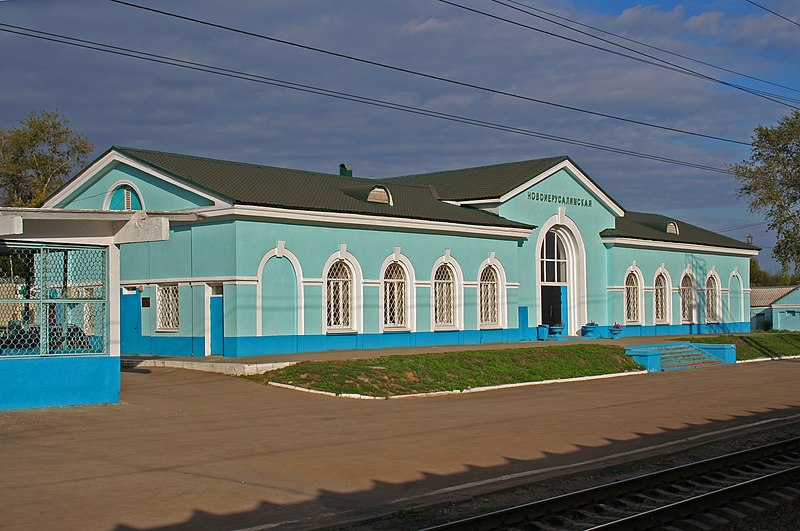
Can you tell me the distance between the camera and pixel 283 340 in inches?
981

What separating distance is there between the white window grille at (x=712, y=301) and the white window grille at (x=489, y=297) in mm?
16101

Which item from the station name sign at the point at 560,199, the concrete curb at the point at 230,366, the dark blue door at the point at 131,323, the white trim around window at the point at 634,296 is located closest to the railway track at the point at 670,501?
the concrete curb at the point at 230,366

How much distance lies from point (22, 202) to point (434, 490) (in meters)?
45.2

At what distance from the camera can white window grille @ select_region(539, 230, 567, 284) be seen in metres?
35.7

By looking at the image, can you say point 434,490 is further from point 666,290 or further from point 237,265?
point 666,290

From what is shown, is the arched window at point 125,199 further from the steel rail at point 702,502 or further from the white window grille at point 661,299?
the white window grille at point 661,299

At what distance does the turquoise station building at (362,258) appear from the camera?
2458cm

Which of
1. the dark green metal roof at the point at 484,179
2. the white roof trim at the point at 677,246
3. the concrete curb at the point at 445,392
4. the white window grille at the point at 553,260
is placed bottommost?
the concrete curb at the point at 445,392

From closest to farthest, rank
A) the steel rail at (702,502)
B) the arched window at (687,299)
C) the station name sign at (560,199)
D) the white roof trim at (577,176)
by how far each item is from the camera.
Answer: the steel rail at (702,502)
the white roof trim at (577,176)
the station name sign at (560,199)
the arched window at (687,299)

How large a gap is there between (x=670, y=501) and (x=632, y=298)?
30.2m

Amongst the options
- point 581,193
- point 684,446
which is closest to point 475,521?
point 684,446

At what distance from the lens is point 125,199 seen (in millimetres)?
27484

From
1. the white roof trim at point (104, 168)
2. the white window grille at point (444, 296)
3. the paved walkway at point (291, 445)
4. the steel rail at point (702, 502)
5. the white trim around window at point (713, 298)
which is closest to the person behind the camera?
the steel rail at point (702, 502)

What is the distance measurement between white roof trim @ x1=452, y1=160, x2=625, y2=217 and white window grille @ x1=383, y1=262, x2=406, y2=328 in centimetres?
609
